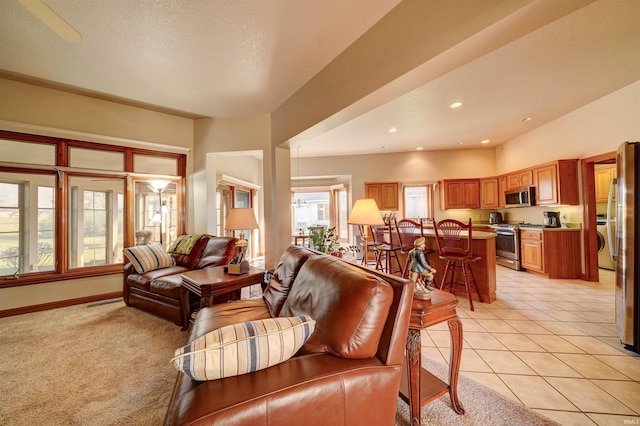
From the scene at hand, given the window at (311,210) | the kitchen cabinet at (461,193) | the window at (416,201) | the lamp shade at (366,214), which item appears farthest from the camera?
the window at (311,210)

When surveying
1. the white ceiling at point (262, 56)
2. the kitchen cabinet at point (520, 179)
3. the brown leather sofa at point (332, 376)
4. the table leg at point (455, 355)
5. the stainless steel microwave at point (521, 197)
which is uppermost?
the white ceiling at point (262, 56)

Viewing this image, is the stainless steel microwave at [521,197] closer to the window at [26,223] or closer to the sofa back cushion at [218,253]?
the sofa back cushion at [218,253]

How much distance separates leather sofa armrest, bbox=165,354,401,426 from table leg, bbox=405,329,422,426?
0.82 feet

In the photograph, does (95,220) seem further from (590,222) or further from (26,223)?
(590,222)

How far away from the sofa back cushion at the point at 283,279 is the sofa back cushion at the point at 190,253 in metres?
1.74

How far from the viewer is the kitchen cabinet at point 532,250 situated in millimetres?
4363

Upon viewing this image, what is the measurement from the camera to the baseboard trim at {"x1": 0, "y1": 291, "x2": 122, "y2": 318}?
3002mm

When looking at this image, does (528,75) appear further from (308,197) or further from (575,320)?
(308,197)

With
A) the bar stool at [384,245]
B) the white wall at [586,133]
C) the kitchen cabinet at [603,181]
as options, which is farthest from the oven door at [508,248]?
the bar stool at [384,245]

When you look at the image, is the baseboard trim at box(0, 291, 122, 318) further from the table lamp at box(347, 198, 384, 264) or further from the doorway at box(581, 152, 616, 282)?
the doorway at box(581, 152, 616, 282)

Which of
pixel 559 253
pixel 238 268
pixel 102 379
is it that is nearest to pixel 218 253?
pixel 238 268

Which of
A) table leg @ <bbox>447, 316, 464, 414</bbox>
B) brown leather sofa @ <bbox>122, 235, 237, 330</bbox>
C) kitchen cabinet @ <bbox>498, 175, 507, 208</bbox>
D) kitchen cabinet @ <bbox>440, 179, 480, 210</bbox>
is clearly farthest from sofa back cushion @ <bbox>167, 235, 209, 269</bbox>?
kitchen cabinet @ <bbox>498, 175, 507, 208</bbox>

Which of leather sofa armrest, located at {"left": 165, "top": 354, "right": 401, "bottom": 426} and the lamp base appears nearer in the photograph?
leather sofa armrest, located at {"left": 165, "top": 354, "right": 401, "bottom": 426}

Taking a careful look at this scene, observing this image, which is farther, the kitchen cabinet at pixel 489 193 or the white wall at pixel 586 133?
the kitchen cabinet at pixel 489 193
